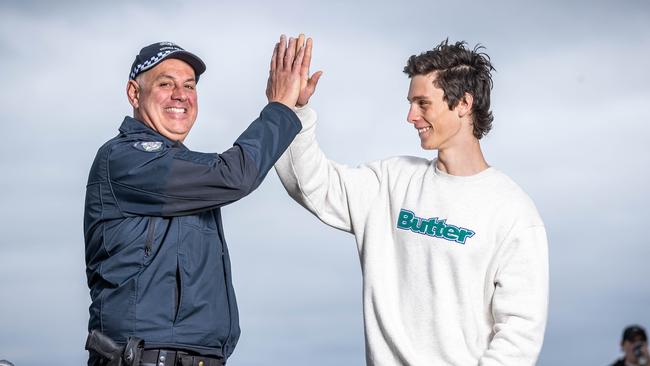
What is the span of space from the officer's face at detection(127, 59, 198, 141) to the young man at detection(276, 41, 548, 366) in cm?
68

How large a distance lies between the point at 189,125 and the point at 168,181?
457 mm

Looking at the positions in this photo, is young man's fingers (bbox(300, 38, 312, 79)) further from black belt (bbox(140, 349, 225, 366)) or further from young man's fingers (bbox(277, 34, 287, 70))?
black belt (bbox(140, 349, 225, 366))

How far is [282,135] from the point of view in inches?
177

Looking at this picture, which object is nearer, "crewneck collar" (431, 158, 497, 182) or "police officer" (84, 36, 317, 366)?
A: "police officer" (84, 36, 317, 366)

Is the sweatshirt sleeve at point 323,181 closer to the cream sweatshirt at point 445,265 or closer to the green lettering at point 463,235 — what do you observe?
the cream sweatshirt at point 445,265

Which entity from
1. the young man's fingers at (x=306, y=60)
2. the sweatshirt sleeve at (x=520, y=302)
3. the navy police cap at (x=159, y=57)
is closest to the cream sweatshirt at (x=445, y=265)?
the sweatshirt sleeve at (x=520, y=302)

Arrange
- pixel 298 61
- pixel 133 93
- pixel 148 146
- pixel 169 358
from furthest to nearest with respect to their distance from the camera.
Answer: pixel 298 61 < pixel 133 93 < pixel 148 146 < pixel 169 358

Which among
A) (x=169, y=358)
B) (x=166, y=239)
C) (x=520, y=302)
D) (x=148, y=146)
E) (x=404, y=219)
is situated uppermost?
(x=148, y=146)

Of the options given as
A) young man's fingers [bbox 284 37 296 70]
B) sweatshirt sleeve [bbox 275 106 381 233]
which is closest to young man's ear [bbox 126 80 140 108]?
young man's fingers [bbox 284 37 296 70]

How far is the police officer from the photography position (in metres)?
4.21

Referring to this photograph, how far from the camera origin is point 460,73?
5.30 metres

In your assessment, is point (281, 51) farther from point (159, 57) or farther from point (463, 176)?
point (463, 176)

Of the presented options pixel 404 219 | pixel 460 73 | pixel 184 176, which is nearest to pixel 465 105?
pixel 460 73

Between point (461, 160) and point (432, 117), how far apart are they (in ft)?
0.94
